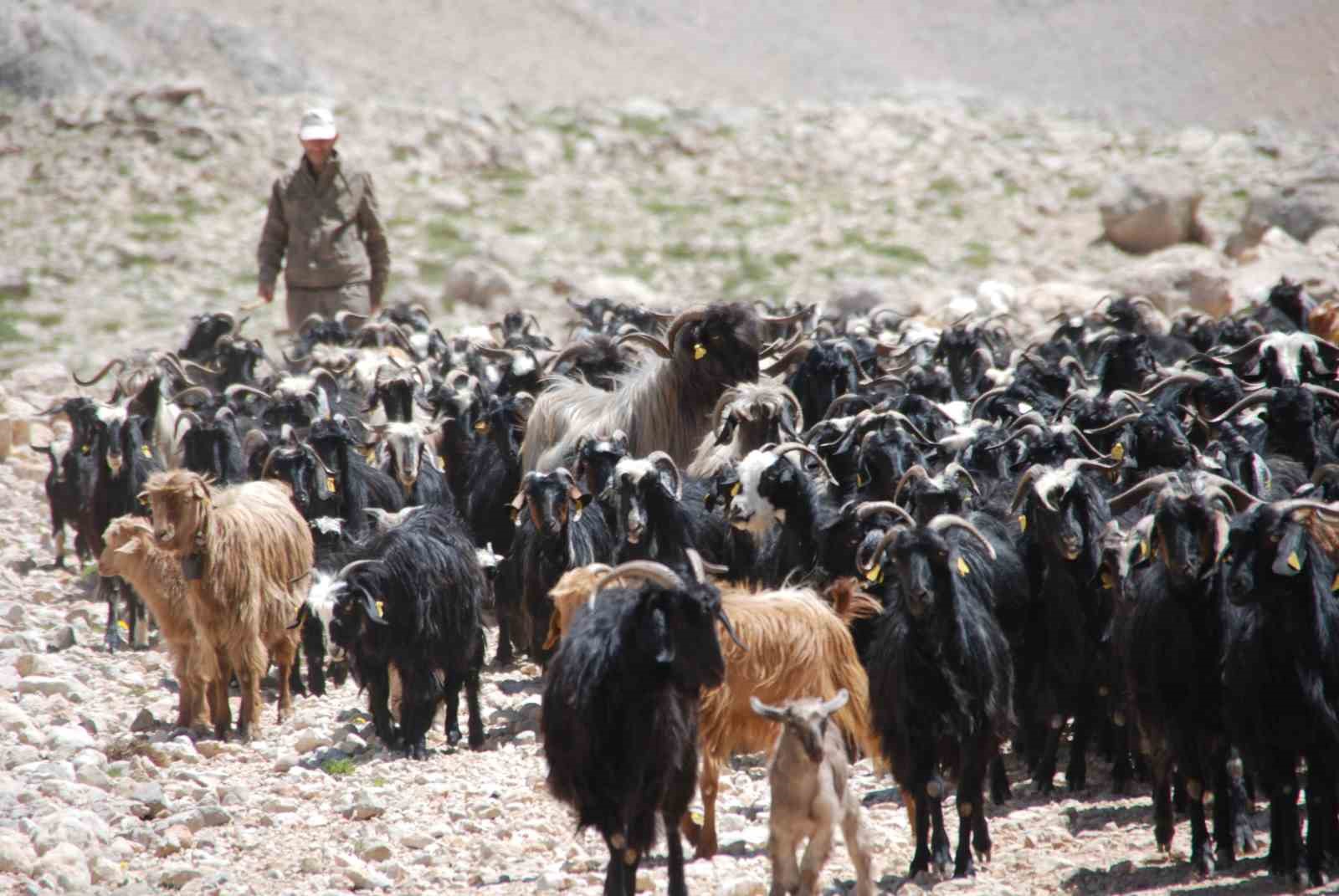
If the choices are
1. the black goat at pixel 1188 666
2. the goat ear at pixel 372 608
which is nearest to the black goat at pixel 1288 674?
the black goat at pixel 1188 666

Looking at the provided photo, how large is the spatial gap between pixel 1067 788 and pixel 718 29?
44642 mm

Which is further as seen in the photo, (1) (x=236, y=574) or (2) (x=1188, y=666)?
(1) (x=236, y=574)

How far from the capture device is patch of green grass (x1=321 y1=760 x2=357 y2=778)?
305 inches

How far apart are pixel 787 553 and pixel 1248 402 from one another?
9.41ft

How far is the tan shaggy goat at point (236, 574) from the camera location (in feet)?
26.9

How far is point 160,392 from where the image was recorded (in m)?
11.8

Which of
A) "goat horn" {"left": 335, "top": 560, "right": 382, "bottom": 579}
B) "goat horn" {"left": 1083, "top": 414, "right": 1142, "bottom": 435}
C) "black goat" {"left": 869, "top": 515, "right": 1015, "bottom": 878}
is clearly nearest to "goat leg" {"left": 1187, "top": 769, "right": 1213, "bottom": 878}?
"black goat" {"left": 869, "top": 515, "right": 1015, "bottom": 878}

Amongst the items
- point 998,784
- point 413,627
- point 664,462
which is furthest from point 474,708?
point 998,784

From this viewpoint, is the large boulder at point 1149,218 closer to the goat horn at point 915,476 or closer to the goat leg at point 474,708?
the goat horn at point 915,476

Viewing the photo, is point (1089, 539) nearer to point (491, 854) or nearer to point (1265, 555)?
point (1265, 555)

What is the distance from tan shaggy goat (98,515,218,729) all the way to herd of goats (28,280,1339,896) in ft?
0.05

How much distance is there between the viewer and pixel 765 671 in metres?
6.70

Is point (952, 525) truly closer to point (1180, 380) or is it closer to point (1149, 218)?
point (1180, 380)

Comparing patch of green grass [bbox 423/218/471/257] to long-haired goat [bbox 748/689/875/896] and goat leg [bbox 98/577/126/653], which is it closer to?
goat leg [bbox 98/577/126/653]
